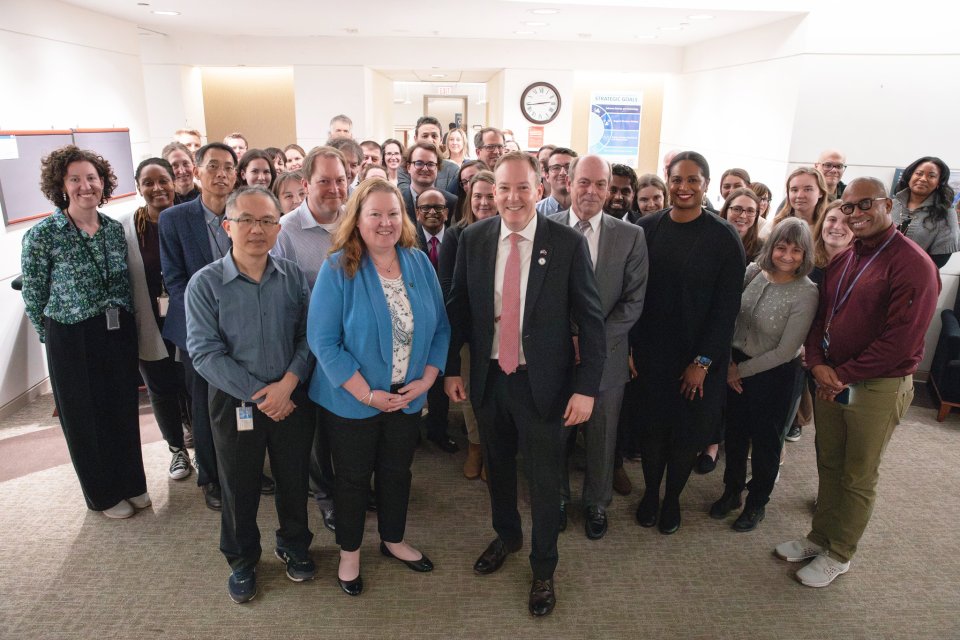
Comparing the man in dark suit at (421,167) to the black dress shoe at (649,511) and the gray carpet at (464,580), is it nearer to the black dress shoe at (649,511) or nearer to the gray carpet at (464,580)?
the gray carpet at (464,580)

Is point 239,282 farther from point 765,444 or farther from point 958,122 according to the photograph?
point 958,122

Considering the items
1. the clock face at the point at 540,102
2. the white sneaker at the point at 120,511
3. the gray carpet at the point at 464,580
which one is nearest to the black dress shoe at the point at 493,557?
the gray carpet at the point at 464,580

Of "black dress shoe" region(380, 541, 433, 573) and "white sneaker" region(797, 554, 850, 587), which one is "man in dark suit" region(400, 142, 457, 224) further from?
"white sneaker" region(797, 554, 850, 587)

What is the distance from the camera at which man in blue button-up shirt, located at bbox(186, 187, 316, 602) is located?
7.79 feet

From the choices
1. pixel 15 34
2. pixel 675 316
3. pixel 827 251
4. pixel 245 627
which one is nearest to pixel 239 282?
pixel 245 627

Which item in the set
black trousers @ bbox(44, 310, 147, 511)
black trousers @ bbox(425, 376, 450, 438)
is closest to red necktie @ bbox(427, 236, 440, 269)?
black trousers @ bbox(425, 376, 450, 438)

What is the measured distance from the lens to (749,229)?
366 centimetres

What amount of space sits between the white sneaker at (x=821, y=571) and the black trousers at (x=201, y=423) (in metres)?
2.99

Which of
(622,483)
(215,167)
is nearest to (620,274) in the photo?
(622,483)

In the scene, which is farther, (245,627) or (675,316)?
(675,316)

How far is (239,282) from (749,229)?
117 inches

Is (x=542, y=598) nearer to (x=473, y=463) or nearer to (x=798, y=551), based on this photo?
(x=473, y=463)

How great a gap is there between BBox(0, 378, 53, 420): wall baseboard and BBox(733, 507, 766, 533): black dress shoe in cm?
476

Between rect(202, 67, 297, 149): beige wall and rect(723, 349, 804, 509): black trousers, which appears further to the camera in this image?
rect(202, 67, 297, 149): beige wall
